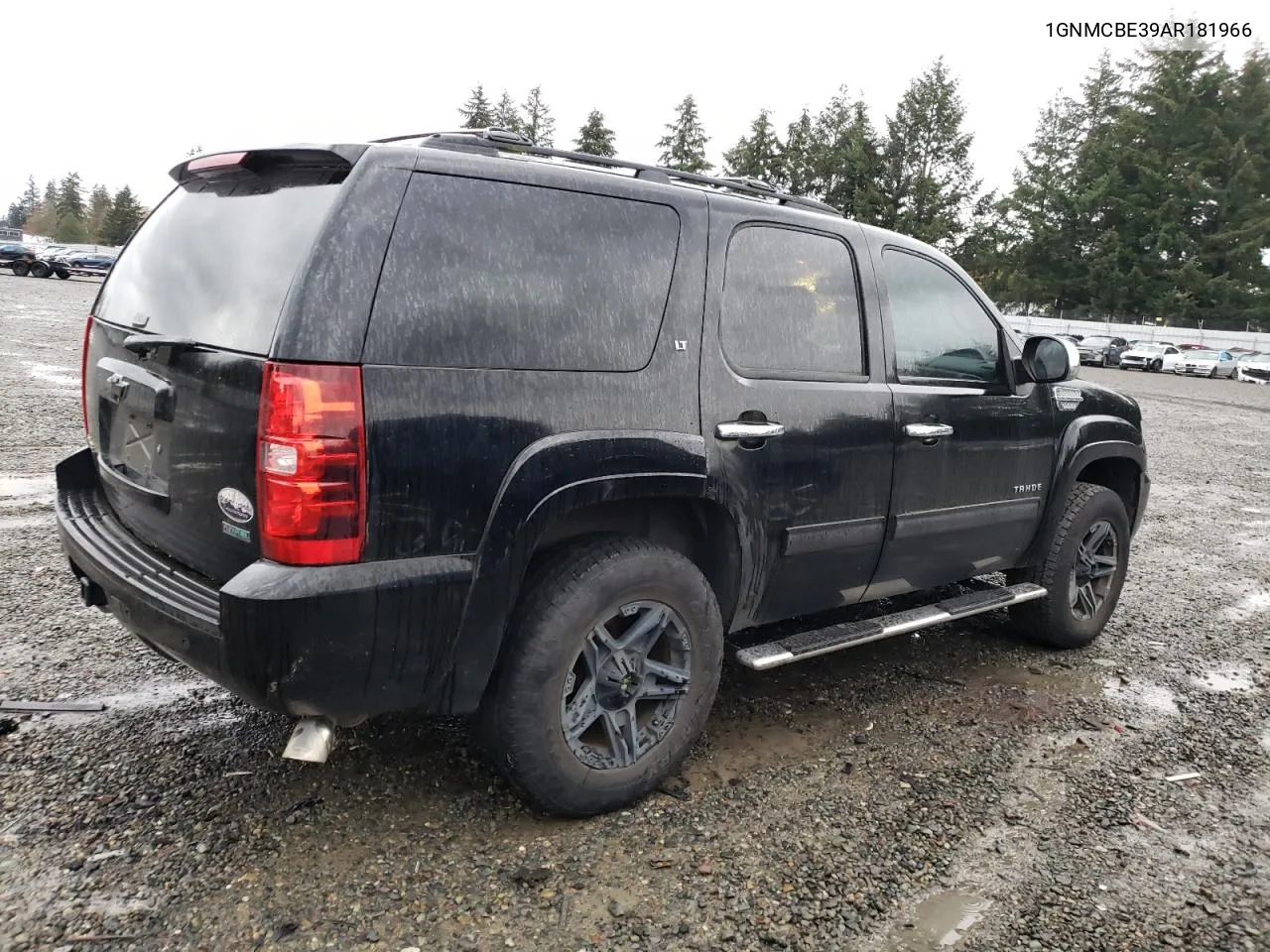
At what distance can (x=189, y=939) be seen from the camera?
Result: 88.5 inches

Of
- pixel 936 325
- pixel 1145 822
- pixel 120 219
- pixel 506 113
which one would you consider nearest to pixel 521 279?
pixel 936 325

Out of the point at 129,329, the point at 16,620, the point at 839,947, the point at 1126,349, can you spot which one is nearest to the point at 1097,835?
the point at 839,947

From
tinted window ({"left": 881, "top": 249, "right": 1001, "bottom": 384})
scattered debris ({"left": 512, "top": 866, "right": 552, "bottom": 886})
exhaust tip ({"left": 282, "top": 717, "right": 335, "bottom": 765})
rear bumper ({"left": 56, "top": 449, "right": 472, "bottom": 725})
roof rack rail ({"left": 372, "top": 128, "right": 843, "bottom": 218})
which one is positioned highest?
roof rack rail ({"left": 372, "top": 128, "right": 843, "bottom": 218})

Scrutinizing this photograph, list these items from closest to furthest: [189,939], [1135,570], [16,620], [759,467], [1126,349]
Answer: [189,939] → [759,467] → [16,620] → [1135,570] → [1126,349]

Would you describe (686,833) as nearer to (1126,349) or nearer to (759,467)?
(759,467)

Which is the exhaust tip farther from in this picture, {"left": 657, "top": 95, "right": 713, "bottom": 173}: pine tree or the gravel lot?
{"left": 657, "top": 95, "right": 713, "bottom": 173}: pine tree

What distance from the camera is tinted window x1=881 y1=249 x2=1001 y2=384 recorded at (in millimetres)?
3703

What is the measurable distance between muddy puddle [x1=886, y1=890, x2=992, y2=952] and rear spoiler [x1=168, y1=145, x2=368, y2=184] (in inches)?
96.8

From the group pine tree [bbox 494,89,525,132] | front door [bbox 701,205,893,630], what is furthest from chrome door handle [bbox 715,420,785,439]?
pine tree [bbox 494,89,525,132]

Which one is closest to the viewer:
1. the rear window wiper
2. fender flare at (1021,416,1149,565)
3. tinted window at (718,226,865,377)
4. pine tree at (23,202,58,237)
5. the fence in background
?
the rear window wiper

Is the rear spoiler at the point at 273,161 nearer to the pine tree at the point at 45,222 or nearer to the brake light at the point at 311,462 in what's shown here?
the brake light at the point at 311,462

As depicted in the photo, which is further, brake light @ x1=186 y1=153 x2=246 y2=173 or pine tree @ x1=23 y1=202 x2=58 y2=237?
pine tree @ x1=23 y1=202 x2=58 y2=237

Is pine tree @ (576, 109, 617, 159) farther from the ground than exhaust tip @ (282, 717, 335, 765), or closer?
farther from the ground

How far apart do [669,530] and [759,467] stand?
36 cm
